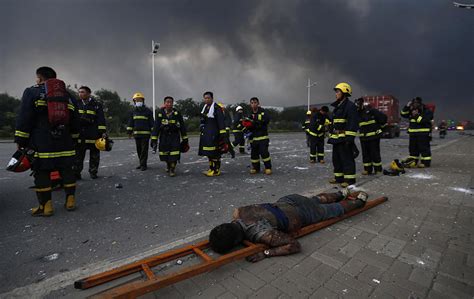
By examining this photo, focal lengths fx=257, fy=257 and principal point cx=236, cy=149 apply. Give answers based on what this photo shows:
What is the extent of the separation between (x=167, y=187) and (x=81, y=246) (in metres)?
2.55

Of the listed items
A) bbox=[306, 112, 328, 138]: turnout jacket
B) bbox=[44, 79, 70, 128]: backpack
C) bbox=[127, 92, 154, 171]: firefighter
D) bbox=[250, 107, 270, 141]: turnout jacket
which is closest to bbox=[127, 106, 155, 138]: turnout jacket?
bbox=[127, 92, 154, 171]: firefighter

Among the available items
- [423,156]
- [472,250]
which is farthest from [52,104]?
[423,156]

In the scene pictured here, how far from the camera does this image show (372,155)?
6551 mm

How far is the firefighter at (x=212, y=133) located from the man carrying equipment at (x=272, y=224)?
349 cm

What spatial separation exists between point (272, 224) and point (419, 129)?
22.7 feet

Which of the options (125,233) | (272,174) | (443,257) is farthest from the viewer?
(272,174)

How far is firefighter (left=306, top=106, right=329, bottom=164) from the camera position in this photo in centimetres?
842

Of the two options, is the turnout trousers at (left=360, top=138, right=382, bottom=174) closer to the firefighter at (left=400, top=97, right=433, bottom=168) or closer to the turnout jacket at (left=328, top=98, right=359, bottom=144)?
A: the firefighter at (left=400, top=97, right=433, bottom=168)

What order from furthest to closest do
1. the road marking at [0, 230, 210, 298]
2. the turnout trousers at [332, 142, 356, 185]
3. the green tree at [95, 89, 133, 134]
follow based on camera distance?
the green tree at [95, 89, 133, 134] < the turnout trousers at [332, 142, 356, 185] < the road marking at [0, 230, 210, 298]

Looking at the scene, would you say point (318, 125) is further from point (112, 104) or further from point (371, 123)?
point (112, 104)

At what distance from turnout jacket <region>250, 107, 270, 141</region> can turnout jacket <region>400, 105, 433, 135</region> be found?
4340 millimetres

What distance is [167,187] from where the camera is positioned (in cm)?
529

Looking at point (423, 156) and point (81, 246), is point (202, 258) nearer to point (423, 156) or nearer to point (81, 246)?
point (81, 246)

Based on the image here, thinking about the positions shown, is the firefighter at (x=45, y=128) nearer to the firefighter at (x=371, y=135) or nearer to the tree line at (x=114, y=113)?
the firefighter at (x=371, y=135)
